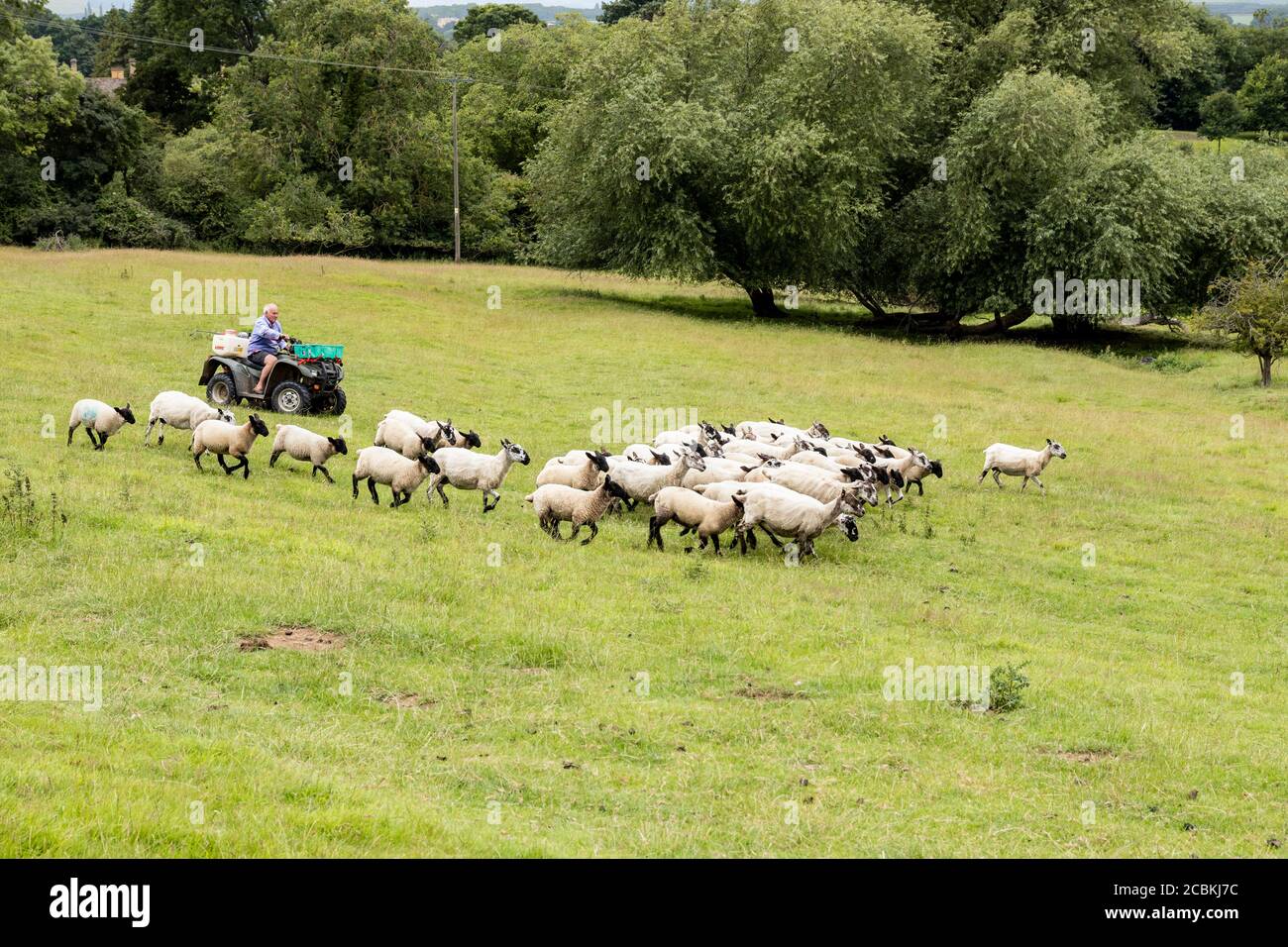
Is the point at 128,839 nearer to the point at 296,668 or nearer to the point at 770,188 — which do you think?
the point at 296,668

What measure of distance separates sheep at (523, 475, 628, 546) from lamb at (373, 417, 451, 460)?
352 centimetres

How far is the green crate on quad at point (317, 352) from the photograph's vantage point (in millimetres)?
26344

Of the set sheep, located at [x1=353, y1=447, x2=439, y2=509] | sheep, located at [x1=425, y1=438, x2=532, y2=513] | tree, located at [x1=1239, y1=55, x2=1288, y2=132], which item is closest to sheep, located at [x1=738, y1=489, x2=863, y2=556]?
sheep, located at [x1=425, y1=438, x2=532, y2=513]

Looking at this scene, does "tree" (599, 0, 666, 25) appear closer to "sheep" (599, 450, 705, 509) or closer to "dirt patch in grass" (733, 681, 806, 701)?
"sheep" (599, 450, 705, 509)

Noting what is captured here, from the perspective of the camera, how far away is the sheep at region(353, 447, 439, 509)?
60.8ft

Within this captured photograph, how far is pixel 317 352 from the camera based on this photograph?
86.9 feet

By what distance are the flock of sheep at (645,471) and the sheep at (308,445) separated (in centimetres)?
2

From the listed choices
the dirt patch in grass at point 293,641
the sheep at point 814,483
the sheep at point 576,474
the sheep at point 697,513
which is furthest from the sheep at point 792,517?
the dirt patch in grass at point 293,641

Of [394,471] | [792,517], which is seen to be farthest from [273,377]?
[792,517]

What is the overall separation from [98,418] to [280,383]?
5.09m

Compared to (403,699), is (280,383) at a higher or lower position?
Answer: higher

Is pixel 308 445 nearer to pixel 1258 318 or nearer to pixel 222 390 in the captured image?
pixel 222 390

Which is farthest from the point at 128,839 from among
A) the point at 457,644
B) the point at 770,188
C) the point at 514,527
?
the point at 770,188

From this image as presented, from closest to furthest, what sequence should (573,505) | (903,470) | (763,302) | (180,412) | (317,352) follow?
(573,505), (180,412), (903,470), (317,352), (763,302)
